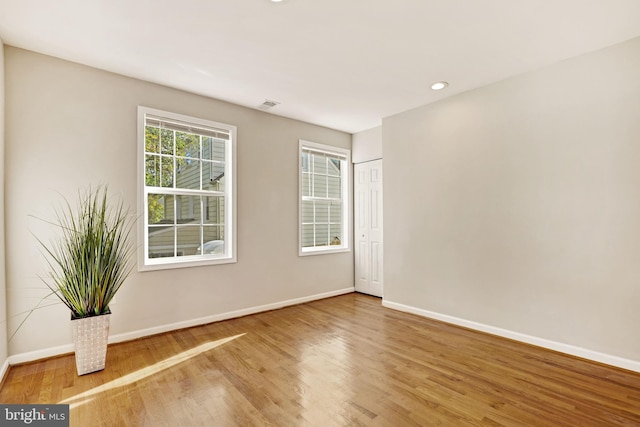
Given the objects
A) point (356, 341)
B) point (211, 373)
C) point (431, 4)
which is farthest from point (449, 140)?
point (211, 373)

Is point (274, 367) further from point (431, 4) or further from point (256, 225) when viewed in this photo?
point (431, 4)

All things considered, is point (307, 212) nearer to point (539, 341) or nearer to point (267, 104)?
point (267, 104)

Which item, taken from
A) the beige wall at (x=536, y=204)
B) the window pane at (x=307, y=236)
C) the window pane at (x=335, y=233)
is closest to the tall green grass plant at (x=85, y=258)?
the window pane at (x=307, y=236)

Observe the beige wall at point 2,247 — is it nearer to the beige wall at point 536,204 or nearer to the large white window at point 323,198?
the large white window at point 323,198

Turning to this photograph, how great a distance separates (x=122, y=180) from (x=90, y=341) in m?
1.48

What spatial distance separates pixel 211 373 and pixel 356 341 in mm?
1376

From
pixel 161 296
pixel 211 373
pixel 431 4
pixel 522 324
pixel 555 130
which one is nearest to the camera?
pixel 431 4

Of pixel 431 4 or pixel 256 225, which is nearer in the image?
pixel 431 4

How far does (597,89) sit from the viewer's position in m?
2.63

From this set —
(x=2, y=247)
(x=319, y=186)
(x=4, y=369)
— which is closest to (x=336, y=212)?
(x=319, y=186)

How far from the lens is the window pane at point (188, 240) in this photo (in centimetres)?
351

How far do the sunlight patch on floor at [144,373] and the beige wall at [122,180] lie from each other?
64 cm

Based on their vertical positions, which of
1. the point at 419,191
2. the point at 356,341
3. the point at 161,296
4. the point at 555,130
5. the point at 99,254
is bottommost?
the point at 356,341

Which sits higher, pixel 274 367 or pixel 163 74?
pixel 163 74
